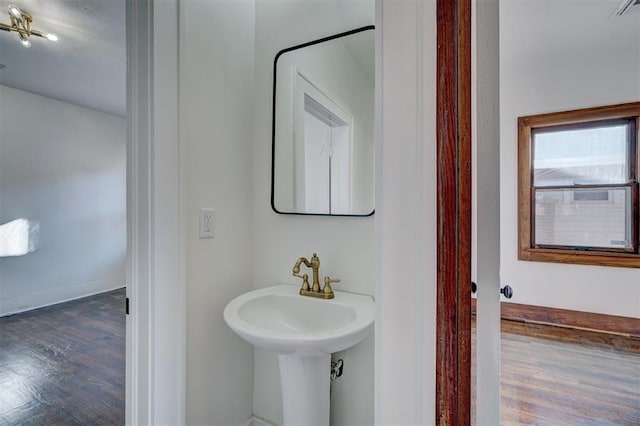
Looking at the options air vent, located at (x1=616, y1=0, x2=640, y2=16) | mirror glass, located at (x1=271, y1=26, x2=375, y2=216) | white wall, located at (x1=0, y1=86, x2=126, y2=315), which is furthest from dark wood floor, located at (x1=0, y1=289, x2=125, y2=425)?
air vent, located at (x1=616, y1=0, x2=640, y2=16)

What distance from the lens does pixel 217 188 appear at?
133 centimetres

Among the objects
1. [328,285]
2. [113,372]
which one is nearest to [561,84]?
[328,285]

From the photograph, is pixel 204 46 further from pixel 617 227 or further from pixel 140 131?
pixel 617 227

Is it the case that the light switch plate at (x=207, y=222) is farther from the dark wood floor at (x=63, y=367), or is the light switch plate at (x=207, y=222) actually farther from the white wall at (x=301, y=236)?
the dark wood floor at (x=63, y=367)

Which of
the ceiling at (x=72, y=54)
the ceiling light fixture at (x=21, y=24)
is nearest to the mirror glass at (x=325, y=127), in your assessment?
the ceiling at (x=72, y=54)

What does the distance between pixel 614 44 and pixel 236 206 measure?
69.5 inches

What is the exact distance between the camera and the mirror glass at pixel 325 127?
1328mm

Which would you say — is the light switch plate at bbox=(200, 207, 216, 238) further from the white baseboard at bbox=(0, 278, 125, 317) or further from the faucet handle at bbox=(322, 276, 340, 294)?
the white baseboard at bbox=(0, 278, 125, 317)

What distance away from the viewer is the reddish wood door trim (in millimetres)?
506

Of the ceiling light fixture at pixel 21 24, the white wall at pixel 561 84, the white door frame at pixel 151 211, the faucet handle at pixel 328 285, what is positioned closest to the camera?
the white wall at pixel 561 84

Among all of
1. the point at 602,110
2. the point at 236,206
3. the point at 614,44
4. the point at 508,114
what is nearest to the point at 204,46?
the point at 236,206

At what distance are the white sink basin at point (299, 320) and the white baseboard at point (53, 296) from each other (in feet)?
13.0

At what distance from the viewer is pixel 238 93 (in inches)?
57.1

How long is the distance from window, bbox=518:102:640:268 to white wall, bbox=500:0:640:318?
0.16 feet
